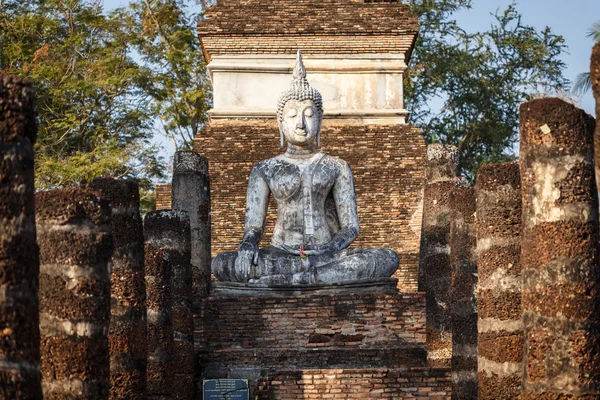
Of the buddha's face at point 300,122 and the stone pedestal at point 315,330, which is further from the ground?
the buddha's face at point 300,122

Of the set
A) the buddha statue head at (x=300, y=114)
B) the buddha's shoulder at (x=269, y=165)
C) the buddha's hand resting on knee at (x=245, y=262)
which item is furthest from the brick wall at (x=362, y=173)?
the buddha's hand resting on knee at (x=245, y=262)

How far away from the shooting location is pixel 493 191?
37.9ft

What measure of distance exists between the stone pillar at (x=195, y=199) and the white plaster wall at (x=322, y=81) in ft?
15.0

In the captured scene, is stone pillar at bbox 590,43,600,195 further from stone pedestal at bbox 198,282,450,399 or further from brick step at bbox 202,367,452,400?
stone pedestal at bbox 198,282,450,399

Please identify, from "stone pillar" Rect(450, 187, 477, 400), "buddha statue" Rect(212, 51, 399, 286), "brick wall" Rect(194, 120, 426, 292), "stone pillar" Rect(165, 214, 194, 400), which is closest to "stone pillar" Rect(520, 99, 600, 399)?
"stone pillar" Rect(450, 187, 477, 400)

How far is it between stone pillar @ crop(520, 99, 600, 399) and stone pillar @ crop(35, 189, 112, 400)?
2.63 metres

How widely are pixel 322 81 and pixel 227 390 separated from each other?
8.90m

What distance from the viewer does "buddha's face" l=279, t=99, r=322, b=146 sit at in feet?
56.4

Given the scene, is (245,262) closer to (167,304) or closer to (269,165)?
(269,165)

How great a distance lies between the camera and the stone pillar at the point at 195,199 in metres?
17.1

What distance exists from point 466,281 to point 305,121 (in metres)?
3.86

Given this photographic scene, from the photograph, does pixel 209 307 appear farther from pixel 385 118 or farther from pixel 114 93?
pixel 114 93

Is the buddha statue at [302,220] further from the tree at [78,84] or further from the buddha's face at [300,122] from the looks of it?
the tree at [78,84]

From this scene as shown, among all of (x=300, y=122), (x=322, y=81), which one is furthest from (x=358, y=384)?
(x=322, y=81)
